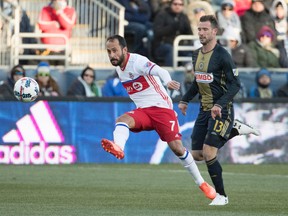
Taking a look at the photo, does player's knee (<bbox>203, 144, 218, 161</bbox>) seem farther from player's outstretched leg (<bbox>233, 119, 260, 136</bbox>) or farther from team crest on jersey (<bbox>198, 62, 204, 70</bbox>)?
team crest on jersey (<bbox>198, 62, 204, 70</bbox>)

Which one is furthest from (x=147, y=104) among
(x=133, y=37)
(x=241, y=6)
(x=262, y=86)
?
(x=241, y=6)

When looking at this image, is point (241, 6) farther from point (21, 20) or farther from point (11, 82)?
point (11, 82)

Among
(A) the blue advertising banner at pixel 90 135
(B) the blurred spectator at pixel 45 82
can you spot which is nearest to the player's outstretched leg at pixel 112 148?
(A) the blue advertising banner at pixel 90 135

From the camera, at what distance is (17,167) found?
19.3 metres

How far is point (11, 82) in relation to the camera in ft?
68.7

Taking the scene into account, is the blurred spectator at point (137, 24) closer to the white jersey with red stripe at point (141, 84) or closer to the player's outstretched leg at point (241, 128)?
the player's outstretched leg at point (241, 128)

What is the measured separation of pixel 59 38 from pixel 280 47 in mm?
5426

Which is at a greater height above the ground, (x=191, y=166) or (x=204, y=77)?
(x=204, y=77)

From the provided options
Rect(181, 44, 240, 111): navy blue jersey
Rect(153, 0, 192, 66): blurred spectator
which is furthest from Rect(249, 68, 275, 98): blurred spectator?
Rect(181, 44, 240, 111): navy blue jersey

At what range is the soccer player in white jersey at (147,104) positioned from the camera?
12742mm

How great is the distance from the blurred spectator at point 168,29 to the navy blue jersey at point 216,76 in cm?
1099

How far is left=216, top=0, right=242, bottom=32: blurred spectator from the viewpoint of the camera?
24125 mm

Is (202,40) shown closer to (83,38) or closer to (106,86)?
→ (106,86)

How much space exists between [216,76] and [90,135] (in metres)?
8.41
